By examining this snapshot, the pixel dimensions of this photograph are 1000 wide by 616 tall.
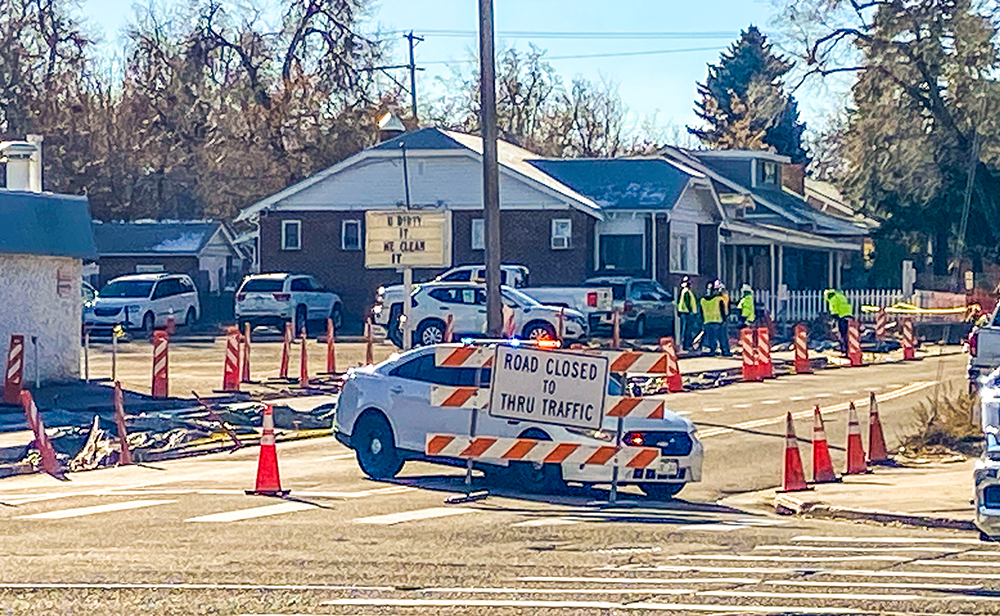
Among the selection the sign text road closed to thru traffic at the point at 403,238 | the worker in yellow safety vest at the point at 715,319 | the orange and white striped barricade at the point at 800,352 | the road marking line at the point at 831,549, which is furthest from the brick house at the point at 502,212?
the road marking line at the point at 831,549

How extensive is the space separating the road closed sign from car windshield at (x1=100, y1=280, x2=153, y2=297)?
34.7m

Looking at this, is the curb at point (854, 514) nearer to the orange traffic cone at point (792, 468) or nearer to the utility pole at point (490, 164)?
the orange traffic cone at point (792, 468)

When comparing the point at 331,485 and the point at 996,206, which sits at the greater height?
the point at 996,206

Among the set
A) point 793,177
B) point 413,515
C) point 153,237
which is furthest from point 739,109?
point 413,515

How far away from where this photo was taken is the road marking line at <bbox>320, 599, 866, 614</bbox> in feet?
32.4

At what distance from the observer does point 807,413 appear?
2669 cm

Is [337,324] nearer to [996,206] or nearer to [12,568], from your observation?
[996,206]

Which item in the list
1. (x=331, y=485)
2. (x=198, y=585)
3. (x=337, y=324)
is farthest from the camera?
(x=337, y=324)

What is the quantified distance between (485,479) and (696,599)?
8192 millimetres

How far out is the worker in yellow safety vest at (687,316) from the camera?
1601 inches

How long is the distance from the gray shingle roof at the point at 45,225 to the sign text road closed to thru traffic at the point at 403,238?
7.05 m

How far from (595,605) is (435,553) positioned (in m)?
2.67

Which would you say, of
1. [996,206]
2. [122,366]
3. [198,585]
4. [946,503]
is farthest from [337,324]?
[198,585]

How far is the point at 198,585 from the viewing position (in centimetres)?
1104
